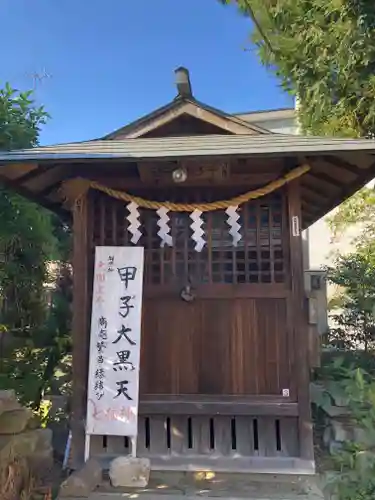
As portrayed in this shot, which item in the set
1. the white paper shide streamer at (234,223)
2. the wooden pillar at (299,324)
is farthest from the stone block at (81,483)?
the white paper shide streamer at (234,223)

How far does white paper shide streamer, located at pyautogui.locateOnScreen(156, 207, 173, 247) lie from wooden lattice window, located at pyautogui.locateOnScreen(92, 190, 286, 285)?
4.2 inches

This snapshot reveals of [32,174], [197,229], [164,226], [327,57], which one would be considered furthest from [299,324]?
[327,57]

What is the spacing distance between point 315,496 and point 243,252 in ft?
7.71

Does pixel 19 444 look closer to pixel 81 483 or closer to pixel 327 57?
pixel 81 483

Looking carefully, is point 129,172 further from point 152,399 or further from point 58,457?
point 58,457

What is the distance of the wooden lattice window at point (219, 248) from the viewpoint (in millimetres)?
4754

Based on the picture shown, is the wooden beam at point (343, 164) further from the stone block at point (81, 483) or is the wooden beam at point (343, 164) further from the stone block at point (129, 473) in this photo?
the stone block at point (81, 483)

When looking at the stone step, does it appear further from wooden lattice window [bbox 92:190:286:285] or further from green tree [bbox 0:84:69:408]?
green tree [bbox 0:84:69:408]

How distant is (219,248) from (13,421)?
103 inches

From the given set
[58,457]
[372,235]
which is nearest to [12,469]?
[58,457]

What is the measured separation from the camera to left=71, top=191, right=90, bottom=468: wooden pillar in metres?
4.58

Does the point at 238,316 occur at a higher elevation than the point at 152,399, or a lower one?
higher

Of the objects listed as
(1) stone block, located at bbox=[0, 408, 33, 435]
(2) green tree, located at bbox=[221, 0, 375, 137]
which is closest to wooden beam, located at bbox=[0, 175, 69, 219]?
(1) stone block, located at bbox=[0, 408, 33, 435]

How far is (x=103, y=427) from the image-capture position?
436 centimetres
